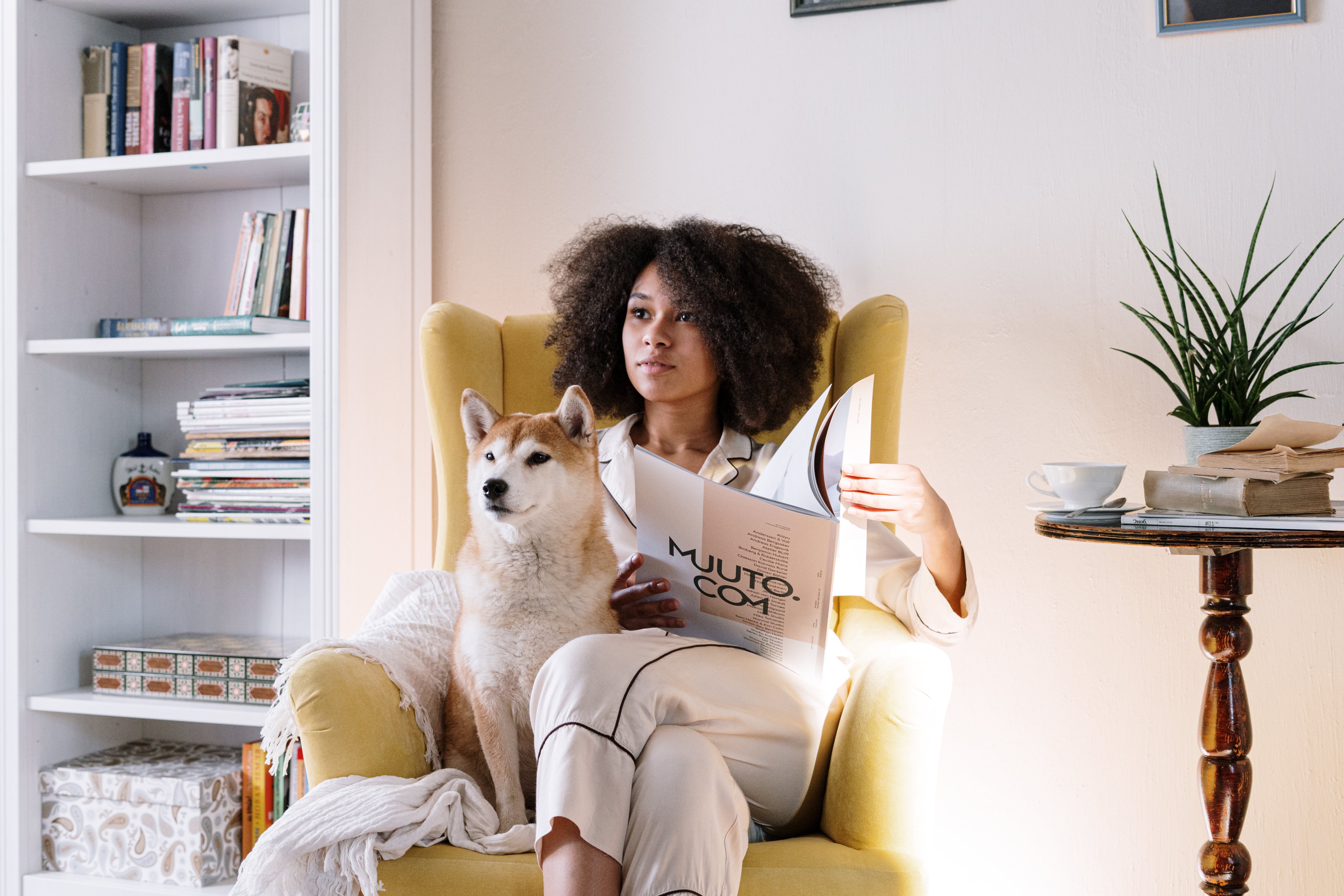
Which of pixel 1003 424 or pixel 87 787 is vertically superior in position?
pixel 1003 424

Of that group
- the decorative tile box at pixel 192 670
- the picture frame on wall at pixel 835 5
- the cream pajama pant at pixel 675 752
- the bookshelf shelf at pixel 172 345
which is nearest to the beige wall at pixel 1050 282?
the picture frame on wall at pixel 835 5

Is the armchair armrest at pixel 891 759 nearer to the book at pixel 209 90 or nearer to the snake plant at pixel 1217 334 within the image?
the snake plant at pixel 1217 334

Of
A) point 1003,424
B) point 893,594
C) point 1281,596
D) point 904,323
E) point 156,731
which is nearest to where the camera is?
point 893,594

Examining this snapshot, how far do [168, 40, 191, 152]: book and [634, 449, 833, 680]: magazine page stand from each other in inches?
54.1

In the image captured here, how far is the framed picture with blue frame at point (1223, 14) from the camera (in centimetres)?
171

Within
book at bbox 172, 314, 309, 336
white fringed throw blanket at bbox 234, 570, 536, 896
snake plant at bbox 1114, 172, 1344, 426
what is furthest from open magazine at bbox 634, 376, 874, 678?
book at bbox 172, 314, 309, 336

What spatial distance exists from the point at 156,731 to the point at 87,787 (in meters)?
0.27

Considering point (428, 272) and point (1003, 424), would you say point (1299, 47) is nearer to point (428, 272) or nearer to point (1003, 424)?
point (1003, 424)

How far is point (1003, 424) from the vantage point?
73.8 inches

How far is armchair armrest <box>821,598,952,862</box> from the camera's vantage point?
110 centimetres

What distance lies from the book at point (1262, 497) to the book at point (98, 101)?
2.07 m

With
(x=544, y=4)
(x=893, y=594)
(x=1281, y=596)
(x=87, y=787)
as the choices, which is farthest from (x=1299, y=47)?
(x=87, y=787)

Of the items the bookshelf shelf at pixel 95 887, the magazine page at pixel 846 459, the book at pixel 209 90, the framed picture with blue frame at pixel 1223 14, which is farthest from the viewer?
the book at pixel 209 90

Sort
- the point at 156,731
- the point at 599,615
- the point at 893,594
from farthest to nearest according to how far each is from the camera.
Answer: the point at 156,731
the point at 893,594
the point at 599,615
